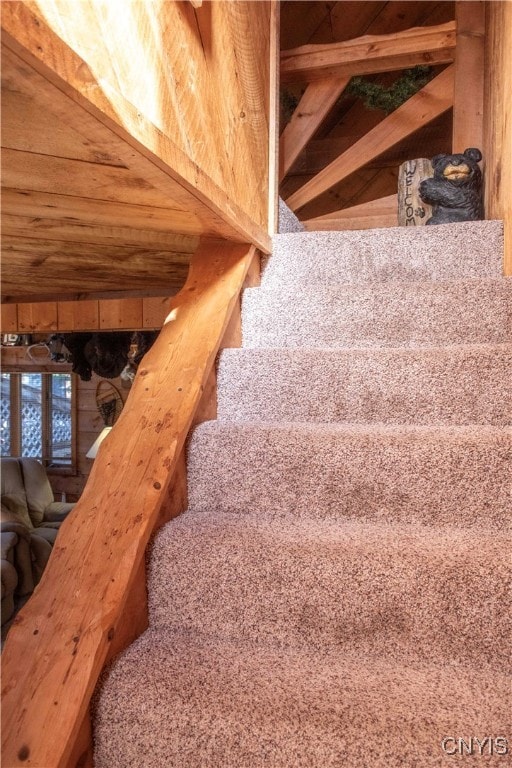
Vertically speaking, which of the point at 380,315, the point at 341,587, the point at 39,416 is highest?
the point at 380,315

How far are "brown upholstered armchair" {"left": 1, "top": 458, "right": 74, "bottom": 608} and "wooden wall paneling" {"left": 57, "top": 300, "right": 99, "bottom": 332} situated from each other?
206 cm

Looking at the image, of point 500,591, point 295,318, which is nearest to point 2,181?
point 295,318

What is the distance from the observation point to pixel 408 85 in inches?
131

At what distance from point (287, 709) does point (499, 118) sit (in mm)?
1979

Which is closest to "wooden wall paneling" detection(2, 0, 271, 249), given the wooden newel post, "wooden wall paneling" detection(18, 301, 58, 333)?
the wooden newel post

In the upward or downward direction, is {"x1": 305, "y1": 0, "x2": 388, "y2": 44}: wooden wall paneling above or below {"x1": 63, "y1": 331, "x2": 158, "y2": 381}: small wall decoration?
above

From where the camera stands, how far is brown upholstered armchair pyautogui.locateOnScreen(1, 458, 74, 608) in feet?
13.9

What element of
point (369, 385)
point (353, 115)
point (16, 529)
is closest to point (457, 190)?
point (369, 385)

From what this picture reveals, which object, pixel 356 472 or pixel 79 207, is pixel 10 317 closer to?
pixel 79 207

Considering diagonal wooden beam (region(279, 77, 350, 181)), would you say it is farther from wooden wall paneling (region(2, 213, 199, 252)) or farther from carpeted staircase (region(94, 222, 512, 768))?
carpeted staircase (region(94, 222, 512, 768))

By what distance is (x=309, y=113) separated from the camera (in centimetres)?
323

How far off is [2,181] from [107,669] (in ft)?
3.20

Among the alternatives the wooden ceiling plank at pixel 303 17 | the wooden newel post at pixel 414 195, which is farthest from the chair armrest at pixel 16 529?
the wooden ceiling plank at pixel 303 17

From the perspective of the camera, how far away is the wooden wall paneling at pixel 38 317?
9.82ft
